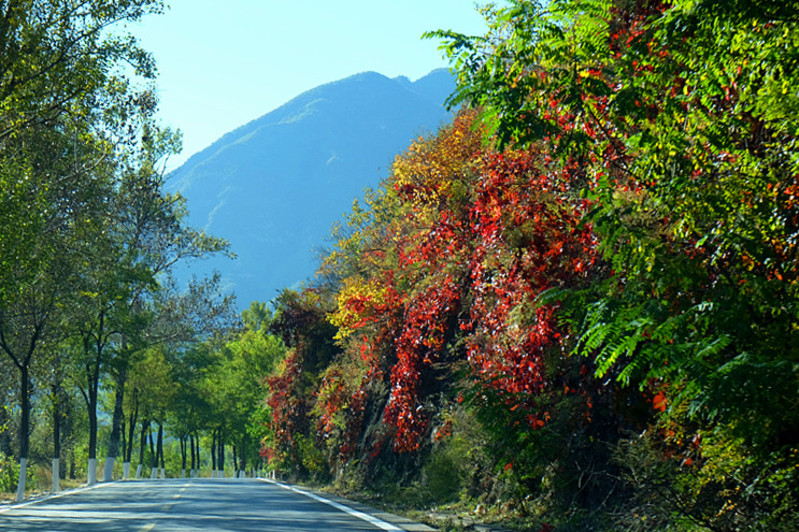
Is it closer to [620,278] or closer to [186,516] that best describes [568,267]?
[620,278]

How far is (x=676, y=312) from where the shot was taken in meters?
7.16

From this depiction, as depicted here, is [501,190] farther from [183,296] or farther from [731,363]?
[183,296]

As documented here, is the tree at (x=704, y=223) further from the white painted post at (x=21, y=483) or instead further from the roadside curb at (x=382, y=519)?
the white painted post at (x=21, y=483)

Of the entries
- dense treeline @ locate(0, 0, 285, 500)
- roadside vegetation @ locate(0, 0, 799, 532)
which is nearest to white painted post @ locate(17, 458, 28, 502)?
dense treeline @ locate(0, 0, 285, 500)

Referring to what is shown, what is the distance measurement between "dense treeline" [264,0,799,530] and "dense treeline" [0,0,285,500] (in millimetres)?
8961

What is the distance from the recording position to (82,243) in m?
29.5

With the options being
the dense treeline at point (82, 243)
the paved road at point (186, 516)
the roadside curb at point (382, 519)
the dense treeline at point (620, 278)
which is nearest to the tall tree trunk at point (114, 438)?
the dense treeline at point (82, 243)

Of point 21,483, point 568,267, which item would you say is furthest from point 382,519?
point 21,483

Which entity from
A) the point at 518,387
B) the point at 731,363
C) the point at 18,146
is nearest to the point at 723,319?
the point at 731,363

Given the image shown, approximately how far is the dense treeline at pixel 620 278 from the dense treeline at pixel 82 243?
8.96 metres

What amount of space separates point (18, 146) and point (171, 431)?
54.6m

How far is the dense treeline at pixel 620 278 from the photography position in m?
6.09

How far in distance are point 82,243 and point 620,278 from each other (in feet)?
78.4

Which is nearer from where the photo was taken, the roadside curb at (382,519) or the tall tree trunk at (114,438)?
the roadside curb at (382,519)
